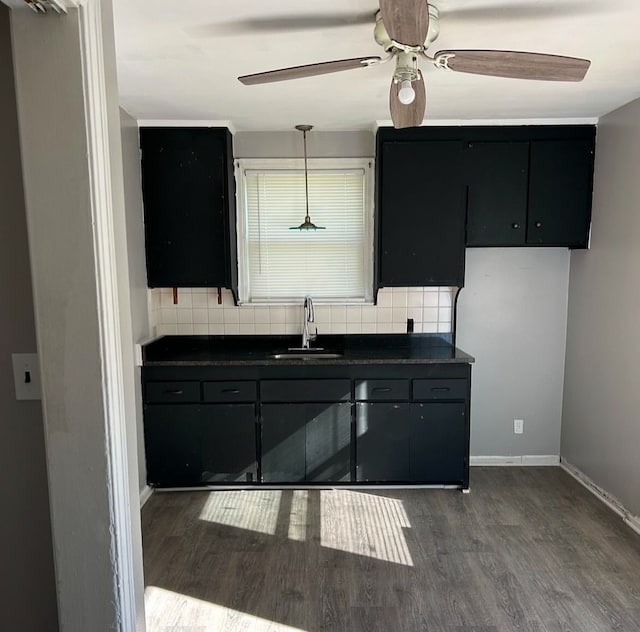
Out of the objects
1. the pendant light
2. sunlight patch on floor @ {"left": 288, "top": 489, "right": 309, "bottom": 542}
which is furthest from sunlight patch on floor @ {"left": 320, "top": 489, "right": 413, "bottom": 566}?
the pendant light

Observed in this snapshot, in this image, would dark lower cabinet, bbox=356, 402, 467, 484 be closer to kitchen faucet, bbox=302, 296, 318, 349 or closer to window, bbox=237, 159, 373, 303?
kitchen faucet, bbox=302, 296, 318, 349

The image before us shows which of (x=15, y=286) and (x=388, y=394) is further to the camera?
(x=388, y=394)

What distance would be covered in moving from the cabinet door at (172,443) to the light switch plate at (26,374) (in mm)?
1868

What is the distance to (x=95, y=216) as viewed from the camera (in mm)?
1119

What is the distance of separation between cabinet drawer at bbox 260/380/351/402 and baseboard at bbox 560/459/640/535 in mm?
1762

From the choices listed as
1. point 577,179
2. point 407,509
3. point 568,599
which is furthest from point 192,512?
point 577,179

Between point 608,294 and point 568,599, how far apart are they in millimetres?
1796

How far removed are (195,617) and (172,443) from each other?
1226 millimetres

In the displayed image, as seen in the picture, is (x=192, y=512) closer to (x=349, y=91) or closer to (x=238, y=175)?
(x=238, y=175)

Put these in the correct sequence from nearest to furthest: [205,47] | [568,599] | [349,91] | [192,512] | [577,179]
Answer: [205,47]
[568,599]
[349,91]
[192,512]
[577,179]

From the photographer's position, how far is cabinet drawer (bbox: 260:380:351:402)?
3041 millimetres

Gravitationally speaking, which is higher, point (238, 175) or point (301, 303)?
point (238, 175)

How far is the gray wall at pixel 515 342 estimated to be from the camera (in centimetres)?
342

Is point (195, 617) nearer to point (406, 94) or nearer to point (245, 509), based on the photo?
point (245, 509)
